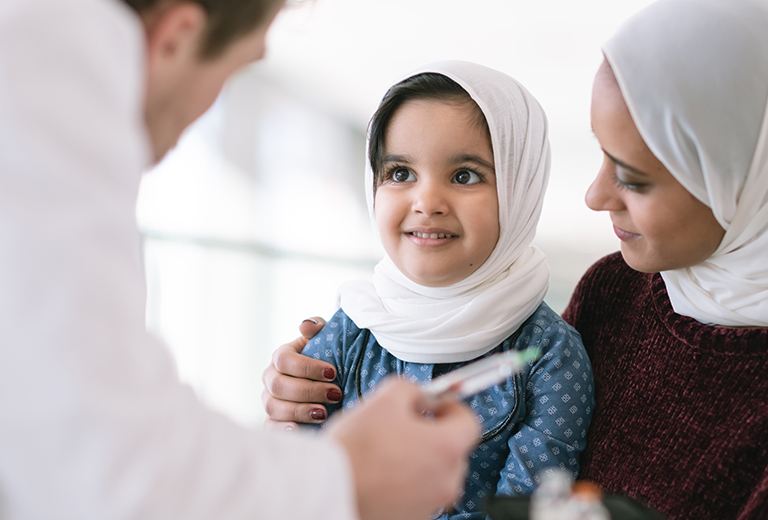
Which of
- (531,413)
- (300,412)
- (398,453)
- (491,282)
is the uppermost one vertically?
(398,453)

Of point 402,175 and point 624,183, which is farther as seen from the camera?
point 402,175

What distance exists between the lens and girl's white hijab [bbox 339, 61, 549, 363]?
156 centimetres

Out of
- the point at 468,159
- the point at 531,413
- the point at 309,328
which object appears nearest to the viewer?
the point at 531,413

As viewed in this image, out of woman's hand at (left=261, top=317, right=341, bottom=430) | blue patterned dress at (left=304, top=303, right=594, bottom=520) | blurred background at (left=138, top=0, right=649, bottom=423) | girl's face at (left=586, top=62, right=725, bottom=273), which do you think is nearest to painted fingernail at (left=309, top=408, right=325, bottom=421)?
woman's hand at (left=261, top=317, right=341, bottom=430)

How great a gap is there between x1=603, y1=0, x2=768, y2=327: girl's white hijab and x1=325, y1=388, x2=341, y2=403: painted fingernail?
2.25 feet

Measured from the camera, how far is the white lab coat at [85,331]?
671mm

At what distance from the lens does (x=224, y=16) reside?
0.85 m

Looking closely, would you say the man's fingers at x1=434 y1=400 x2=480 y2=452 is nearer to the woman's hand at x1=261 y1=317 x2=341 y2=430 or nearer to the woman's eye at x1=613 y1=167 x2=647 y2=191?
the woman's eye at x1=613 y1=167 x2=647 y2=191

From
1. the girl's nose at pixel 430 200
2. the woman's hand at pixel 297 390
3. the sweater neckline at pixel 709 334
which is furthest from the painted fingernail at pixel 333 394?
the sweater neckline at pixel 709 334

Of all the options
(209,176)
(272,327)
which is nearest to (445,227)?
(209,176)

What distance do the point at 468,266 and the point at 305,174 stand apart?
4303 millimetres

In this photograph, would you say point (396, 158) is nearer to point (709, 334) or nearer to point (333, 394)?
point (333, 394)

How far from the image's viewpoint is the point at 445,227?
1573 millimetres

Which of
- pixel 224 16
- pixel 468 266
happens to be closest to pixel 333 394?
pixel 468 266
